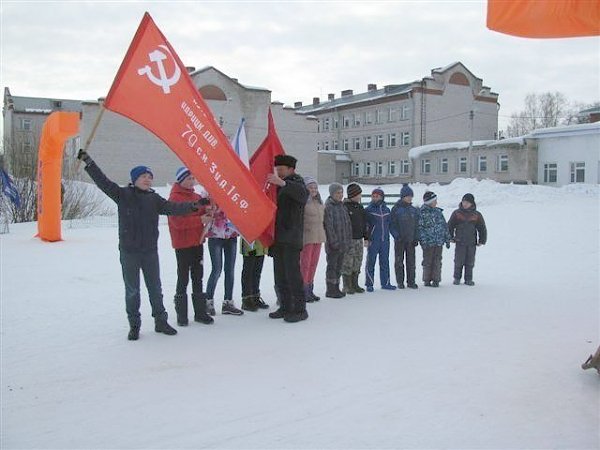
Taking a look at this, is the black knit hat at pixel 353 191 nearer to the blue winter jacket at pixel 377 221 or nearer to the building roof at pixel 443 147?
the blue winter jacket at pixel 377 221

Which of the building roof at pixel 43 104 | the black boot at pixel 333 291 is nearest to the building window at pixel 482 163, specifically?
the black boot at pixel 333 291

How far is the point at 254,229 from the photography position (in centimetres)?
645

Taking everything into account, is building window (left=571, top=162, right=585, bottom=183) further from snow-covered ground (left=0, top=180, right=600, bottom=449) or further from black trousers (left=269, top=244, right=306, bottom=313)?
black trousers (left=269, top=244, right=306, bottom=313)

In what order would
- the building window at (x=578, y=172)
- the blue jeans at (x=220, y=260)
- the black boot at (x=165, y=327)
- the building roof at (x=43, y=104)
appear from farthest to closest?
the building roof at (x=43, y=104), the building window at (x=578, y=172), the blue jeans at (x=220, y=260), the black boot at (x=165, y=327)

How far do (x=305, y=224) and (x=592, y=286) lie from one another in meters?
5.06

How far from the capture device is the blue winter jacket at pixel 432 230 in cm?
955

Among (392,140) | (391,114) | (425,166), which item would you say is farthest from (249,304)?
(391,114)

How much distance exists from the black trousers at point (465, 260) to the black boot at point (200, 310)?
4925mm

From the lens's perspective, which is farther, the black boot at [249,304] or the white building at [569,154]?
the white building at [569,154]

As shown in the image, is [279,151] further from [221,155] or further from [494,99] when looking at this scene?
[494,99]

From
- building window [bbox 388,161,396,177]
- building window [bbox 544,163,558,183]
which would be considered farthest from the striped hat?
building window [bbox 388,161,396,177]

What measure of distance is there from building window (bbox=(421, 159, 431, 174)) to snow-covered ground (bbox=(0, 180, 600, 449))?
4387 centimetres

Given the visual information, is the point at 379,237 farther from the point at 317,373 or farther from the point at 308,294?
the point at 317,373

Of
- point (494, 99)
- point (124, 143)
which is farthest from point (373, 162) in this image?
point (124, 143)
